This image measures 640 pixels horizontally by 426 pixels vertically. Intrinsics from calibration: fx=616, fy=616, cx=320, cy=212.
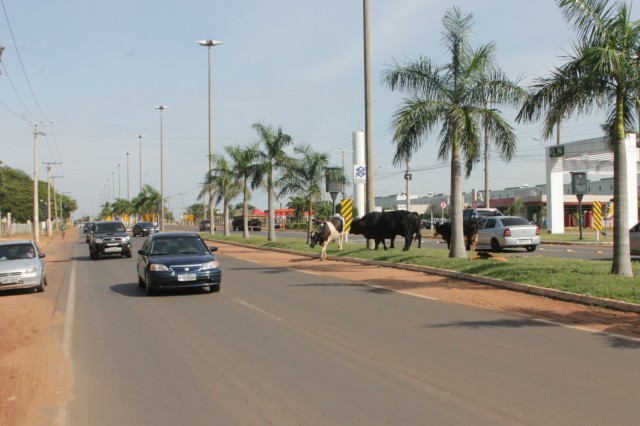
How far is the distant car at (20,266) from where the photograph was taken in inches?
620

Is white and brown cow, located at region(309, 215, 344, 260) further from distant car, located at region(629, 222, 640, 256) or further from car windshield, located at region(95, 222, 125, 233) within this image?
distant car, located at region(629, 222, 640, 256)

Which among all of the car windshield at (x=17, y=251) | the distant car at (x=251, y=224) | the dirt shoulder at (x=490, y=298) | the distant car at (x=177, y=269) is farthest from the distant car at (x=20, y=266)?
the distant car at (x=251, y=224)

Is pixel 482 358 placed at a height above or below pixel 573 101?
below

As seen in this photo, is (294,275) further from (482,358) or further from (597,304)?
(482,358)

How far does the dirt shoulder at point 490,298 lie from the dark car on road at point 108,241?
11768 mm

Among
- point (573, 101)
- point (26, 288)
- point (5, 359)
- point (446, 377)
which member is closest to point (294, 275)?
point (26, 288)

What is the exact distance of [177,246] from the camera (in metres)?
15.9

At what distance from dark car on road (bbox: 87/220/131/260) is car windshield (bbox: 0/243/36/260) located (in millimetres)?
12218

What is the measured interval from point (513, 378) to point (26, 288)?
1446 centimetres

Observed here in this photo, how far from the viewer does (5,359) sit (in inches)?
342

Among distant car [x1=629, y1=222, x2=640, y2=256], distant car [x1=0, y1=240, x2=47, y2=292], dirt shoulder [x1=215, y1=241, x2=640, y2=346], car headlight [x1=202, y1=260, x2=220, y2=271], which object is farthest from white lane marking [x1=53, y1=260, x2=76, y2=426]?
distant car [x1=629, y1=222, x2=640, y2=256]

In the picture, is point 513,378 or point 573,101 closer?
point 513,378

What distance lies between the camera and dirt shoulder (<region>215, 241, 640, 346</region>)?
10.3 metres

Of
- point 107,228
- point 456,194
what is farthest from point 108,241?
point 456,194
